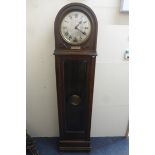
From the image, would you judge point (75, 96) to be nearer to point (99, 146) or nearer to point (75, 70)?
point (75, 70)

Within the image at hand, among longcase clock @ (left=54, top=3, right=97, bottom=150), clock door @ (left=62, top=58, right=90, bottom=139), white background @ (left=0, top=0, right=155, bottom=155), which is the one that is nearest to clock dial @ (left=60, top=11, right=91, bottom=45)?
longcase clock @ (left=54, top=3, right=97, bottom=150)

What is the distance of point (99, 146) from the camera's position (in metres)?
1.89

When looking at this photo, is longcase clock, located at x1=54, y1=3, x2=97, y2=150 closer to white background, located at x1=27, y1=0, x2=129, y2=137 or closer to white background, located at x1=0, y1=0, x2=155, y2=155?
white background, located at x1=27, y1=0, x2=129, y2=137

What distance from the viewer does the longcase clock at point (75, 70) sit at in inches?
57.9

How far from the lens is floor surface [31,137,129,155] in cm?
181

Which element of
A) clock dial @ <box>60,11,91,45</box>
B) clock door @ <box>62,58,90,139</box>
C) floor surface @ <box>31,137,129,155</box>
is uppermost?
clock dial @ <box>60,11,91,45</box>

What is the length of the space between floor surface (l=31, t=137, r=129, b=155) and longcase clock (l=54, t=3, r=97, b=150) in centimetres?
9

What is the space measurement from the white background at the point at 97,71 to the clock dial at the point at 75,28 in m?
0.19
